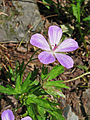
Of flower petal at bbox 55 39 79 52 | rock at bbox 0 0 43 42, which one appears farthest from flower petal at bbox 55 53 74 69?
rock at bbox 0 0 43 42

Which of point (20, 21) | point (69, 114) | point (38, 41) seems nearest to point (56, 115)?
point (69, 114)

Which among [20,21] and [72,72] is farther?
[72,72]

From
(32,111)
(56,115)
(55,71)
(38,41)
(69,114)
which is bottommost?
(69,114)

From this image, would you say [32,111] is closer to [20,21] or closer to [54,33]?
[54,33]

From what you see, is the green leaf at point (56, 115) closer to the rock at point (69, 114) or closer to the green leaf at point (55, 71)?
the green leaf at point (55, 71)

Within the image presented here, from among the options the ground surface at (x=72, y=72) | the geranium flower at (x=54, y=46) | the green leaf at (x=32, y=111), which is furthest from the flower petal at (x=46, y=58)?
the ground surface at (x=72, y=72)

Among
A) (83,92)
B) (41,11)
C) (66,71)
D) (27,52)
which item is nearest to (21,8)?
(41,11)

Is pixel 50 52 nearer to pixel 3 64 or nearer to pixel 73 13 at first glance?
pixel 3 64

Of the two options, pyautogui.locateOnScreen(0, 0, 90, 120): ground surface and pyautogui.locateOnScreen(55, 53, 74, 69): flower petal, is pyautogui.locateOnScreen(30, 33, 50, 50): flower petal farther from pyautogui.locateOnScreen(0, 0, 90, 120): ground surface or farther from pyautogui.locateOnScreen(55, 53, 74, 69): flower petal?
pyautogui.locateOnScreen(0, 0, 90, 120): ground surface
